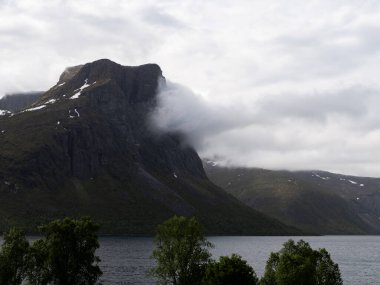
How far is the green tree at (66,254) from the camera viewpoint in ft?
257

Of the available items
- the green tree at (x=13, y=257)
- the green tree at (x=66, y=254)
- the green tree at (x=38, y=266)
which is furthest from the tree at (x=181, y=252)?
the green tree at (x=13, y=257)

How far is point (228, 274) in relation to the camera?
7044cm

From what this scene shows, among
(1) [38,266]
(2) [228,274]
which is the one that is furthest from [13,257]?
(2) [228,274]

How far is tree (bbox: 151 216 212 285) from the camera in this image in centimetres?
7769

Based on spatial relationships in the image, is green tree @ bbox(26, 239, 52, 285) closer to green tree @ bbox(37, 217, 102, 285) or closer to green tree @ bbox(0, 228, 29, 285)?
green tree @ bbox(37, 217, 102, 285)

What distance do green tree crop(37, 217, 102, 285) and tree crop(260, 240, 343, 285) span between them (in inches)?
1070

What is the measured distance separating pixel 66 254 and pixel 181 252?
17817 mm

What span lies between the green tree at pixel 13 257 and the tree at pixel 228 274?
2709 cm

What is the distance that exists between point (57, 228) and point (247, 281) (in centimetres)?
3051

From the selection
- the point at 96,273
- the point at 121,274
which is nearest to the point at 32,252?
the point at 96,273

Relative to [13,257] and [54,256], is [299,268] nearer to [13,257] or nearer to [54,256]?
[54,256]

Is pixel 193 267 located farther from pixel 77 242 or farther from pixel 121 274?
pixel 121 274

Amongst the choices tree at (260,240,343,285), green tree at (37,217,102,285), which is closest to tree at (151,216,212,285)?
tree at (260,240,343,285)

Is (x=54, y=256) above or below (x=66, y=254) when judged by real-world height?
below
